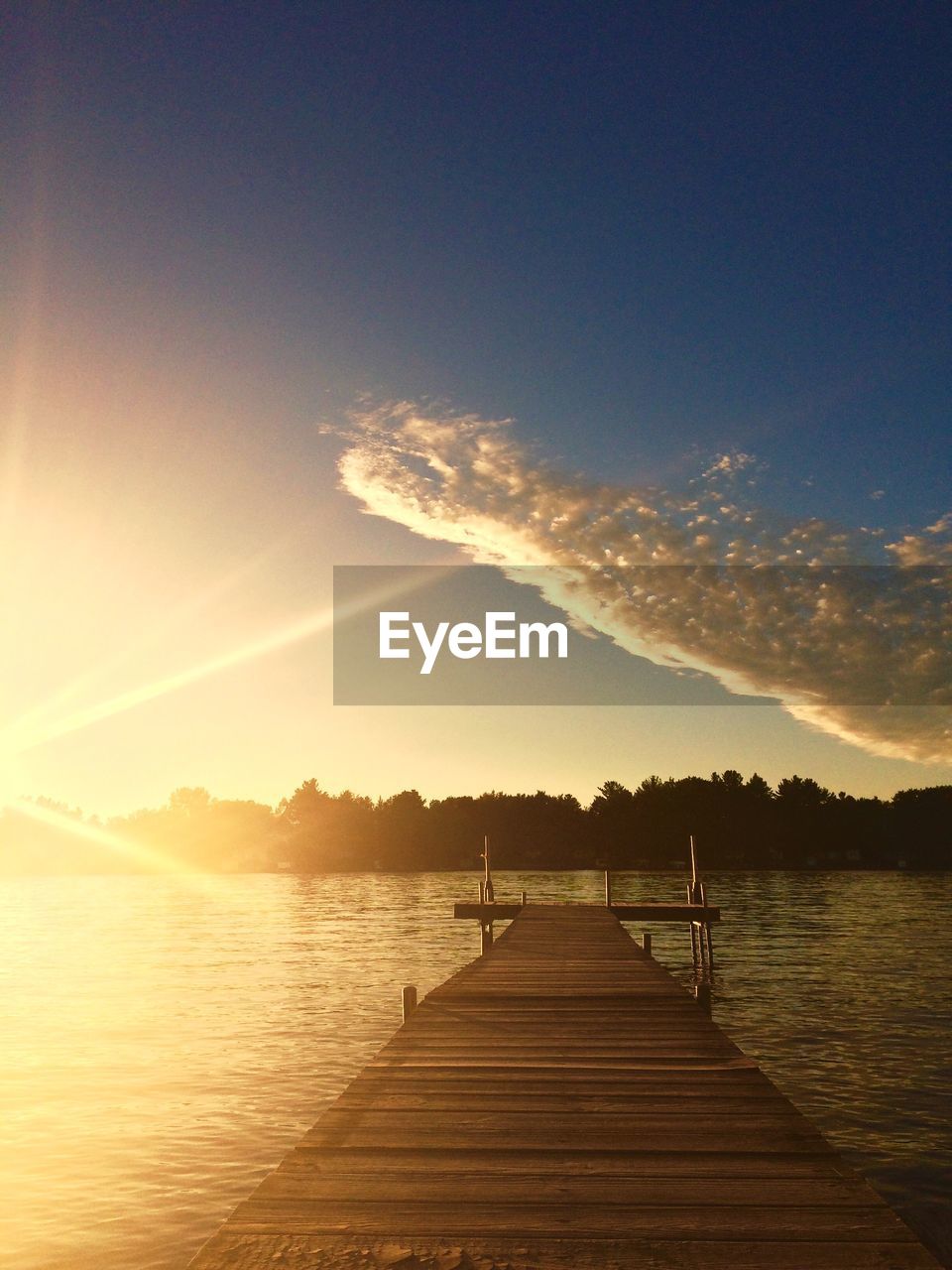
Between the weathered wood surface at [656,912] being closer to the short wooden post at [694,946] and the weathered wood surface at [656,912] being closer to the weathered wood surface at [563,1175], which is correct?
the short wooden post at [694,946]

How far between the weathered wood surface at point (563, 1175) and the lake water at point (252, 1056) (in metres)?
3.84

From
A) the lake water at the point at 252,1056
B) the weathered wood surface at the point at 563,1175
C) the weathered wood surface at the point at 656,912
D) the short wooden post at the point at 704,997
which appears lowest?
the lake water at the point at 252,1056

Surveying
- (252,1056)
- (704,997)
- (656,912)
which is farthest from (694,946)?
(704,997)

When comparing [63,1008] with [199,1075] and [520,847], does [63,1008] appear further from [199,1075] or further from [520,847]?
[520,847]

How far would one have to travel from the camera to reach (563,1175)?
6590 mm

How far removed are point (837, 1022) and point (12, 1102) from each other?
18389 mm

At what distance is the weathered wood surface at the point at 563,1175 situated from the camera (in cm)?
537

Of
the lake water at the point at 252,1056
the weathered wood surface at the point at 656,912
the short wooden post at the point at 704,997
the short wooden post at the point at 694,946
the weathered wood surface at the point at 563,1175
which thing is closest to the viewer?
the weathered wood surface at the point at 563,1175

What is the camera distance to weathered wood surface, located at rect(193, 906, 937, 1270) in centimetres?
537

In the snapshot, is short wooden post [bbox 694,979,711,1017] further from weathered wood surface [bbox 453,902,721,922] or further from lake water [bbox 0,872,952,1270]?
weathered wood surface [bbox 453,902,721,922]

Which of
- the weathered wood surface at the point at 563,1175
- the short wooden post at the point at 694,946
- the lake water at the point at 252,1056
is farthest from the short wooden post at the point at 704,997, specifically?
the short wooden post at the point at 694,946

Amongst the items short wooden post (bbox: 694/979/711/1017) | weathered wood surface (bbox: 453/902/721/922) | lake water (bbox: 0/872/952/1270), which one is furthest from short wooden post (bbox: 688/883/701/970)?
short wooden post (bbox: 694/979/711/1017)

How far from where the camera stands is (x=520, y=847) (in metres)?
199

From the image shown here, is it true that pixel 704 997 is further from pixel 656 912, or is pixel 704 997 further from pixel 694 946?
pixel 694 946
